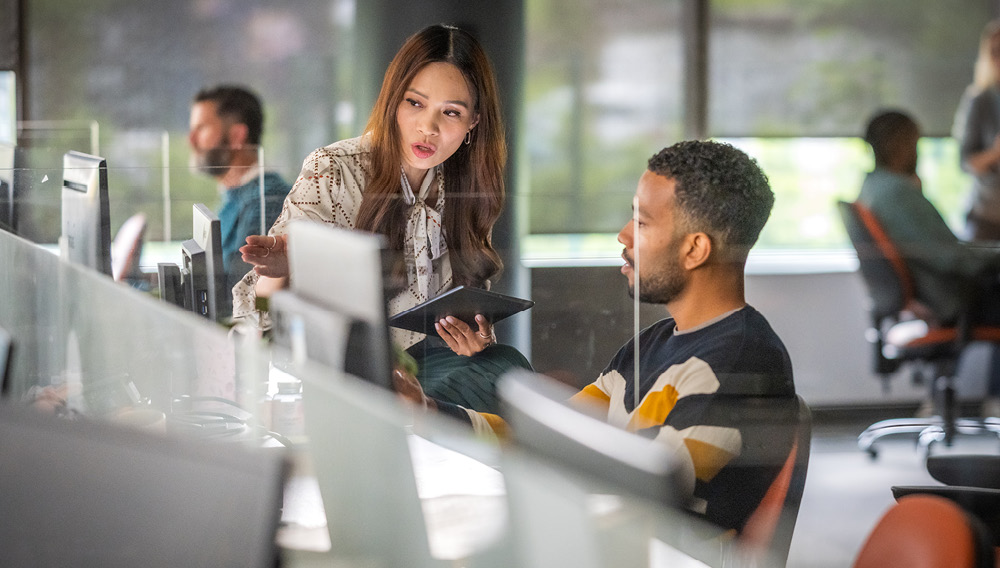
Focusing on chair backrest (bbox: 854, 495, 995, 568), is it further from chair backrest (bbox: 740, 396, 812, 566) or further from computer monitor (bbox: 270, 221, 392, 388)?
computer monitor (bbox: 270, 221, 392, 388)

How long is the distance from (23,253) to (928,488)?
A: 5.01 ft

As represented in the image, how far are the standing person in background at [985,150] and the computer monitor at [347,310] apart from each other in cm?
326

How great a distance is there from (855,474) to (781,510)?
2510 millimetres

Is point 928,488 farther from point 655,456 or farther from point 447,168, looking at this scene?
point 655,456

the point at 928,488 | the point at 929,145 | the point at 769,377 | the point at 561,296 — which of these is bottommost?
the point at 928,488

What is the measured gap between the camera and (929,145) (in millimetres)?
4543

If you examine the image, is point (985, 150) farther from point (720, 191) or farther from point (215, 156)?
point (215, 156)

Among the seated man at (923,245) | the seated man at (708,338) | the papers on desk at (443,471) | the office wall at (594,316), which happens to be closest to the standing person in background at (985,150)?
the seated man at (923,245)

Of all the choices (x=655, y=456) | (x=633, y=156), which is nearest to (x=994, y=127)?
(x=633, y=156)

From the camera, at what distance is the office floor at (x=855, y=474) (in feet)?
9.89

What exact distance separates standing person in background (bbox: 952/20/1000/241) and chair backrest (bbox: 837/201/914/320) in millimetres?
486

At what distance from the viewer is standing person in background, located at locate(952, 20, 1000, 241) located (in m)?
3.65

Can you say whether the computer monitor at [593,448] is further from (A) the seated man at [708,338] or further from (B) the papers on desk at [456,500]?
(A) the seated man at [708,338]

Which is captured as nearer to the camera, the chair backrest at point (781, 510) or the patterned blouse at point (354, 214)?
the chair backrest at point (781, 510)
